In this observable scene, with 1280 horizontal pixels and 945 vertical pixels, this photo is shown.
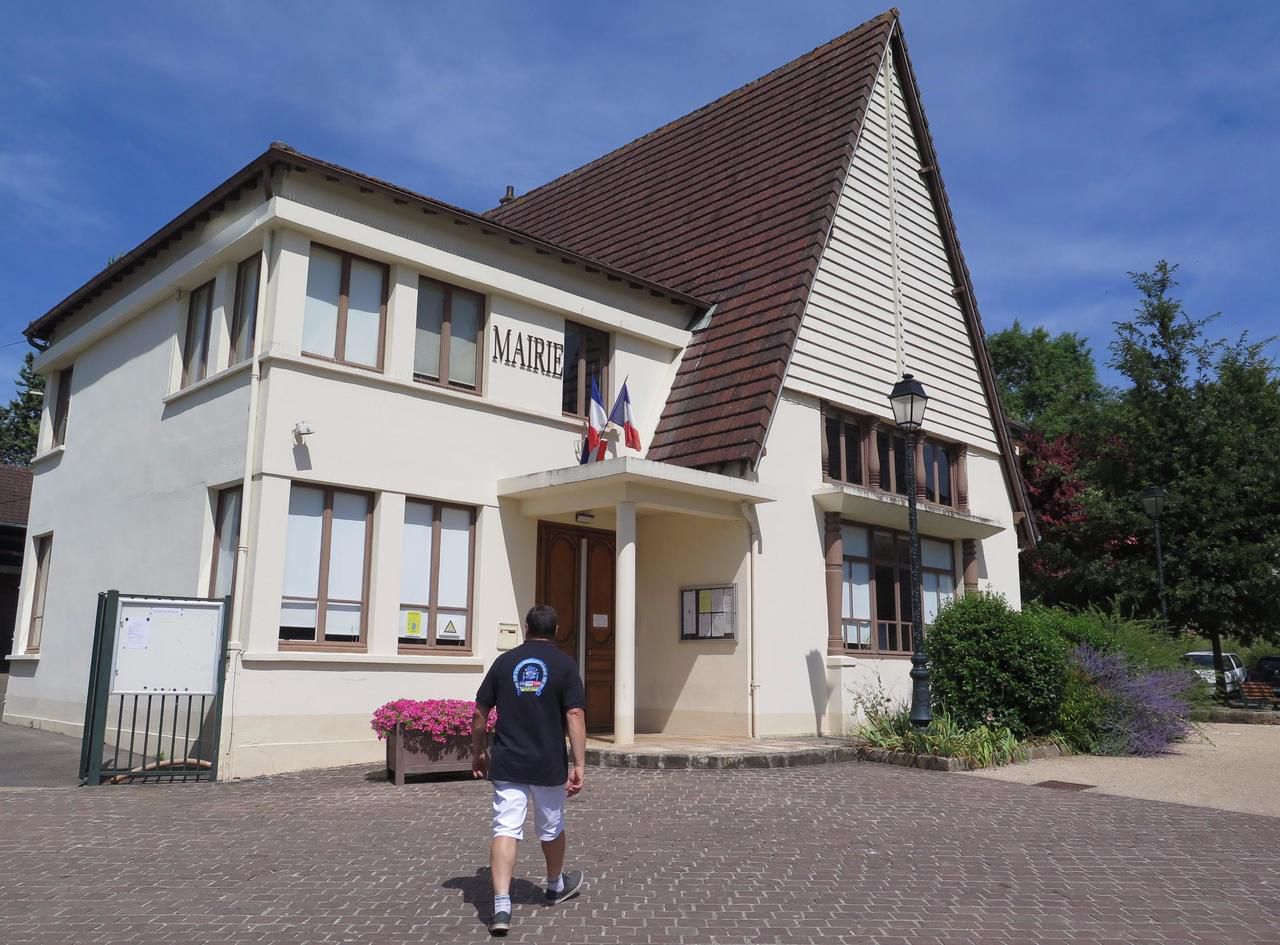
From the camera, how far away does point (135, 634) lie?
10305mm

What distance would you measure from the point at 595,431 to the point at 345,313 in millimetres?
3798

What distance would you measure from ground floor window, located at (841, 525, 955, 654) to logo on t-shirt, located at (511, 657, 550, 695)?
10461 millimetres

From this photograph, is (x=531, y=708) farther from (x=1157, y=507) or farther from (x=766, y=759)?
(x=1157, y=507)

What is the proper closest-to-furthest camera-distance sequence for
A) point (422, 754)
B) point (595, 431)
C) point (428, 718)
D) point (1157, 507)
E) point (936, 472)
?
point (428, 718) < point (422, 754) < point (595, 431) < point (936, 472) < point (1157, 507)

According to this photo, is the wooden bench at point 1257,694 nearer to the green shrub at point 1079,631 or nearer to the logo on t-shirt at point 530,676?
the green shrub at point 1079,631

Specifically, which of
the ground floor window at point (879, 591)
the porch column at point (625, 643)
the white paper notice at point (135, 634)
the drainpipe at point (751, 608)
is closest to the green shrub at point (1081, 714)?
the ground floor window at point (879, 591)

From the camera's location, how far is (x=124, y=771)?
10.5m

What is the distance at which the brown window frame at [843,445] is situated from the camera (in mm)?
16062

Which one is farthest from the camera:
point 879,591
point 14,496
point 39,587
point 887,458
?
point 14,496

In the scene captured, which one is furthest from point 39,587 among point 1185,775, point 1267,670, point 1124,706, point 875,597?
point 1267,670

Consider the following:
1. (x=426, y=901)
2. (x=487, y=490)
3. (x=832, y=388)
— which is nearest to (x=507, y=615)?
(x=487, y=490)

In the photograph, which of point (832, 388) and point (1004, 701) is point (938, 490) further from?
point (1004, 701)

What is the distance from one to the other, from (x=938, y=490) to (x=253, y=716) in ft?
39.9

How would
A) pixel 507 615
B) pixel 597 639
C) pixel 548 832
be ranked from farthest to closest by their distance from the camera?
pixel 597 639 → pixel 507 615 → pixel 548 832
